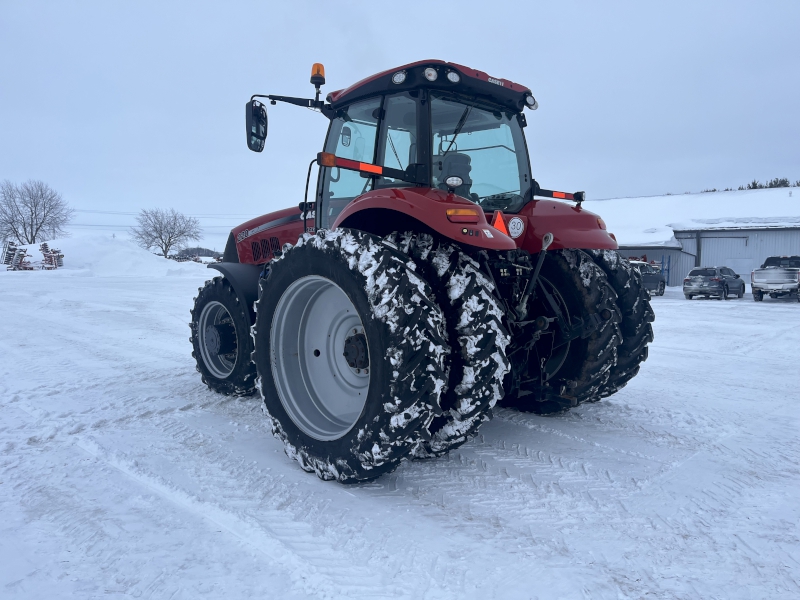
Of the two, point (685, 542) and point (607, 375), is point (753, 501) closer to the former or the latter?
point (685, 542)

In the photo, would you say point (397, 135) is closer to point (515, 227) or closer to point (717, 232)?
point (515, 227)

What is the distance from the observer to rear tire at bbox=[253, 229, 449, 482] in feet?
8.18

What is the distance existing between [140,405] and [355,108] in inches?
112

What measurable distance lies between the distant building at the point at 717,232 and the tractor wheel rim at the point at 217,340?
27255mm

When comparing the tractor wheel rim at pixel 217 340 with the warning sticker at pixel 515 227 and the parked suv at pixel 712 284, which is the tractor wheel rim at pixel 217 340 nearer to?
the warning sticker at pixel 515 227

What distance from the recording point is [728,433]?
3.66 metres

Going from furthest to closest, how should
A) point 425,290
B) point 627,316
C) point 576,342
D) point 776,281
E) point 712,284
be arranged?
point 712,284 < point 776,281 < point 627,316 < point 576,342 < point 425,290

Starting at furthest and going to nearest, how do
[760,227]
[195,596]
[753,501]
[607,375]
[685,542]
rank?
[760,227], [607,375], [753,501], [685,542], [195,596]

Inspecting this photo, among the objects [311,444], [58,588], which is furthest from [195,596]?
[311,444]

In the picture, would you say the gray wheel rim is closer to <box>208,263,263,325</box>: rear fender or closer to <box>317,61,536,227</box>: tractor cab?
<box>317,61,536,227</box>: tractor cab

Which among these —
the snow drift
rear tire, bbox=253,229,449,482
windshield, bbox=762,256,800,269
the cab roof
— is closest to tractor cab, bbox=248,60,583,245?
the cab roof

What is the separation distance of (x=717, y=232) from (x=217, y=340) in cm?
3104

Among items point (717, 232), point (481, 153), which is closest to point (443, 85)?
point (481, 153)

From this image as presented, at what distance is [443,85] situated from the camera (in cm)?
317
